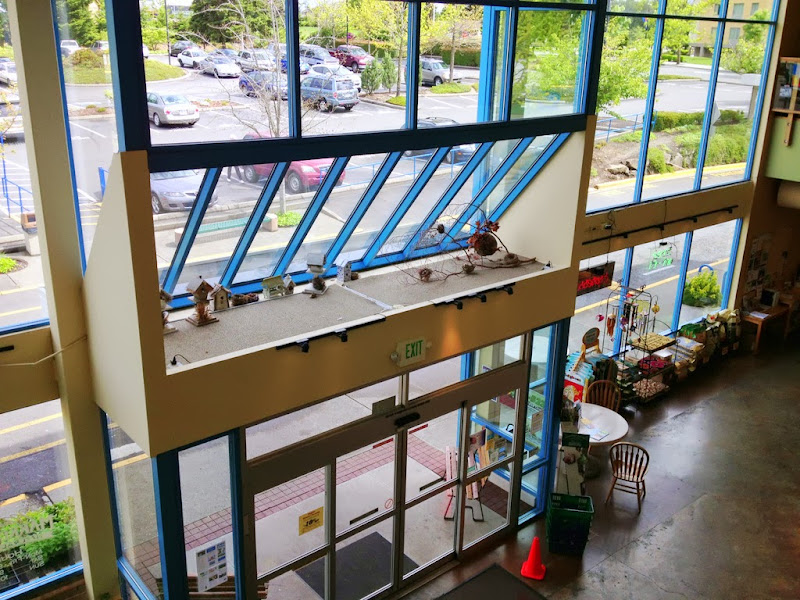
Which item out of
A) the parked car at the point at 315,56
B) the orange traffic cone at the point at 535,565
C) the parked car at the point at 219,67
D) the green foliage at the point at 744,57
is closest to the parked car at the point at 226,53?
the parked car at the point at 219,67

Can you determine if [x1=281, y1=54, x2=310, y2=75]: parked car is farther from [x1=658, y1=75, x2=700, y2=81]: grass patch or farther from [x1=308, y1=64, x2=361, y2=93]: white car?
[x1=658, y1=75, x2=700, y2=81]: grass patch

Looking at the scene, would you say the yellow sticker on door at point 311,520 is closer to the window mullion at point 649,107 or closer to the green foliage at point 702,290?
the window mullion at point 649,107

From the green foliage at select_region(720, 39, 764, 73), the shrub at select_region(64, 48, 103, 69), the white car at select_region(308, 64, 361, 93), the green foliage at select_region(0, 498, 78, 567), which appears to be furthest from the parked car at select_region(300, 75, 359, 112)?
the green foliage at select_region(720, 39, 764, 73)

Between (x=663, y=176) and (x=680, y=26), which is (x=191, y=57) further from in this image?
(x=663, y=176)

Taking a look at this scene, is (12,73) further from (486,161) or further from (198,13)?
(486,161)

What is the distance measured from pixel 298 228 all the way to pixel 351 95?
53.8 inches

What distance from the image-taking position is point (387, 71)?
684 centimetres

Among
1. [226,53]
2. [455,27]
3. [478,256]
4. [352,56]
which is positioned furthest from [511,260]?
[226,53]

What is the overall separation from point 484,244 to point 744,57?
24.8 ft

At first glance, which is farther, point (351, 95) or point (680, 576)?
point (680, 576)

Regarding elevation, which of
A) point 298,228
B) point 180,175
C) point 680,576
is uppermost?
point 180,175

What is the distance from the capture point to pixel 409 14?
6.69 meters

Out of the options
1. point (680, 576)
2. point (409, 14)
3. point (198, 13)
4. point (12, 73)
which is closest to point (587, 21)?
point (409, 14)

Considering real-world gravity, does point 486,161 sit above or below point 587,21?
below
